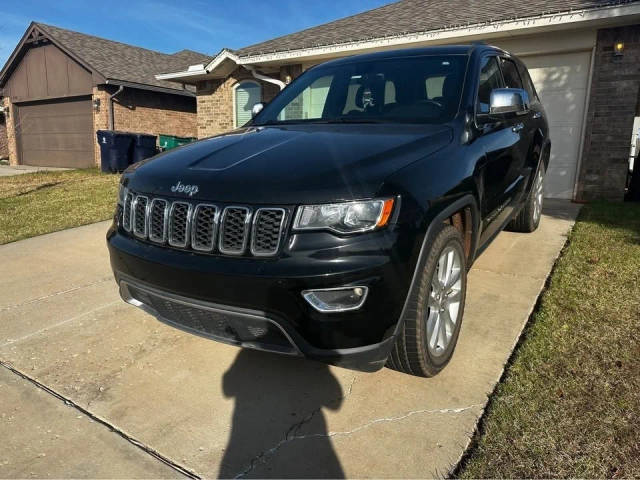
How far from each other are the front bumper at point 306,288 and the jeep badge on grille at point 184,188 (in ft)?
1.00

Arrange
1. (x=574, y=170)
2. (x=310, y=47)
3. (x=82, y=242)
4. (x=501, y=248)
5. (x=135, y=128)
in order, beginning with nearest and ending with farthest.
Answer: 1. (x=501, y=248)
2. (x=82, y=242)
3. (x=574, y=170)
4. (x=310, y=47)
5. (x=135, y=128)

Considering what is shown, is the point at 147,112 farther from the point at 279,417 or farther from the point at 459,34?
the point at 279,417

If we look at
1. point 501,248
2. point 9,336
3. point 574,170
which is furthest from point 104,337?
point 574,170

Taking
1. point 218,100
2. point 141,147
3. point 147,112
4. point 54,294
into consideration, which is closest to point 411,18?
point 218,100

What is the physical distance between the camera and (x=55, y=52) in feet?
58.2

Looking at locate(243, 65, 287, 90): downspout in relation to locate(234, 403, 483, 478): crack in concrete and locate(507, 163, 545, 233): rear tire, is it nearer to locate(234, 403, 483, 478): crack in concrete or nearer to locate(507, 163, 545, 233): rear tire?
locate(507, 163, 545, 233): rear tire

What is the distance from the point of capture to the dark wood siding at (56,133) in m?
17.3

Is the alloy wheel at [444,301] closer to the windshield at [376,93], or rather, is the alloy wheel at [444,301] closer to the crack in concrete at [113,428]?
the windshield at [376,93]

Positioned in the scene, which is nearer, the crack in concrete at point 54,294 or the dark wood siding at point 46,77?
the crack in concrete at point 54,294

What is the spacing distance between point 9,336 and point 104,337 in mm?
676

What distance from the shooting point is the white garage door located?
26.4 feet

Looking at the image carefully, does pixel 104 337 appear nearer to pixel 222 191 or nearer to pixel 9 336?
pixel 9 336

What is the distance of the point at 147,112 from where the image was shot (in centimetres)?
1769

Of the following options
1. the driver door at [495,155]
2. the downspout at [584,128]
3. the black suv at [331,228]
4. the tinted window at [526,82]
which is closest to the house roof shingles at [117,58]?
the downspout at [584,128]
